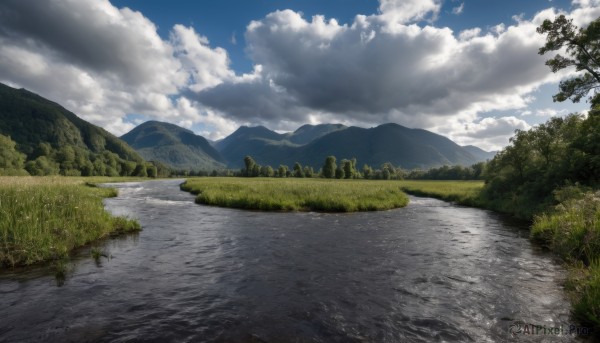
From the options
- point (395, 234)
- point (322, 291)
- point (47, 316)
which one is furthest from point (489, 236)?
point (47, 316)

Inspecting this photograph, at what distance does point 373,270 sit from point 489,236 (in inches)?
495

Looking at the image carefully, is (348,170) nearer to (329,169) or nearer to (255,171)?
(329,169)

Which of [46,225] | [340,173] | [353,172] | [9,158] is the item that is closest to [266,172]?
[340,173]

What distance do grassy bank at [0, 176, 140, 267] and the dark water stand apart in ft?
3.86

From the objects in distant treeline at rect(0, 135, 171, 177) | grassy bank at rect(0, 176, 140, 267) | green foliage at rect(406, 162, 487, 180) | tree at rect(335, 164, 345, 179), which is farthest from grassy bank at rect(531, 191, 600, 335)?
green foliage at rect(406, 162, 487, 180)

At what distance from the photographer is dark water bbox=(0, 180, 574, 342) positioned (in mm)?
7766

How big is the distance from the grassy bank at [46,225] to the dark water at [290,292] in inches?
46.3

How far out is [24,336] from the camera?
7297 mm

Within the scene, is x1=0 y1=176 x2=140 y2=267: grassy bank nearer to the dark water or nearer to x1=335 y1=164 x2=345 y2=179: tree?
the dark water

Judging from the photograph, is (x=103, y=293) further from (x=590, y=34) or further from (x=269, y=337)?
(x=590, y=34)

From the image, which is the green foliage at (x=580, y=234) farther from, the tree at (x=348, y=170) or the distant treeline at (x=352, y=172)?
the distant treeline at (x=352, y=172)

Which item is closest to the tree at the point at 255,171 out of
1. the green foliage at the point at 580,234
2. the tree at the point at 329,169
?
the tree at the point at 329,169

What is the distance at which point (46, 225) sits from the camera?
14.3 meters

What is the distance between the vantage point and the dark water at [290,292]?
306 inches
